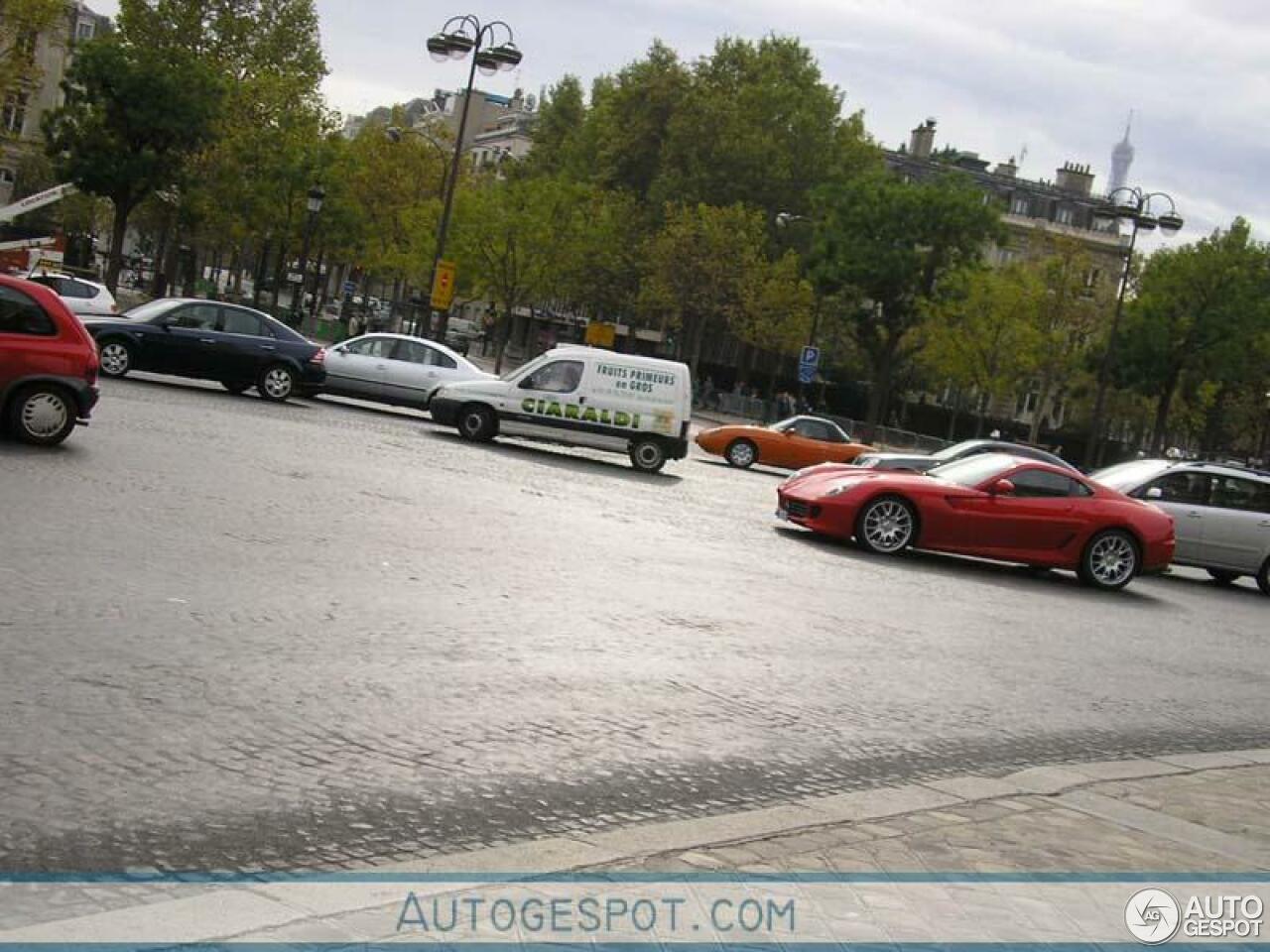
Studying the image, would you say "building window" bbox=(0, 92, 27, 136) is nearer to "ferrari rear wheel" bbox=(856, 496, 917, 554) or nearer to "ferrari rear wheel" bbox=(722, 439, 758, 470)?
"ferrari rear wheel" bbox=(722, 439, 758, 470)

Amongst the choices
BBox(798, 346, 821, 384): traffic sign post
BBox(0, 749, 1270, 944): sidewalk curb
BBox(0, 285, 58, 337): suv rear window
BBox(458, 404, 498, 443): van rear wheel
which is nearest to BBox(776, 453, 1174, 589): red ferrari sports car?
BBox(458, 404, 498, 443): van rear wheel

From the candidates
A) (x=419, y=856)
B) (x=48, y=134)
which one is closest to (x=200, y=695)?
(x=419, y=856)

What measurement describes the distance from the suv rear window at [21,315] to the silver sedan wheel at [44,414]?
57 cm

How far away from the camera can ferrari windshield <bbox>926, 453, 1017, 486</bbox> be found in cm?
1831

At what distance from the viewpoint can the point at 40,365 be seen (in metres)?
14.6

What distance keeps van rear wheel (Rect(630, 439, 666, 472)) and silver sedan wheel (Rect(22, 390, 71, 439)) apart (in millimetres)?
11922

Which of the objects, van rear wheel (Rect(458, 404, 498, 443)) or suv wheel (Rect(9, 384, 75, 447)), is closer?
suv wheel (Rect(9, 384, 75, 447))

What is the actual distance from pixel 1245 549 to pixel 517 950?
763 inches

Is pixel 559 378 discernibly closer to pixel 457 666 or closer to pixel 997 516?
pixel 997 516

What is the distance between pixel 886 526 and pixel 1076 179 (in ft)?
345

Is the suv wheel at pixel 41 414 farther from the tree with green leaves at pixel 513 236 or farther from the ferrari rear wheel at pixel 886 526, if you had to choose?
the tree with green leaves at pixel 513 236

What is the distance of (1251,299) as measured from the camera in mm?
57219

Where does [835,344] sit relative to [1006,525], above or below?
above

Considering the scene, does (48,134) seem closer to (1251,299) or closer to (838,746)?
(1251,299)
